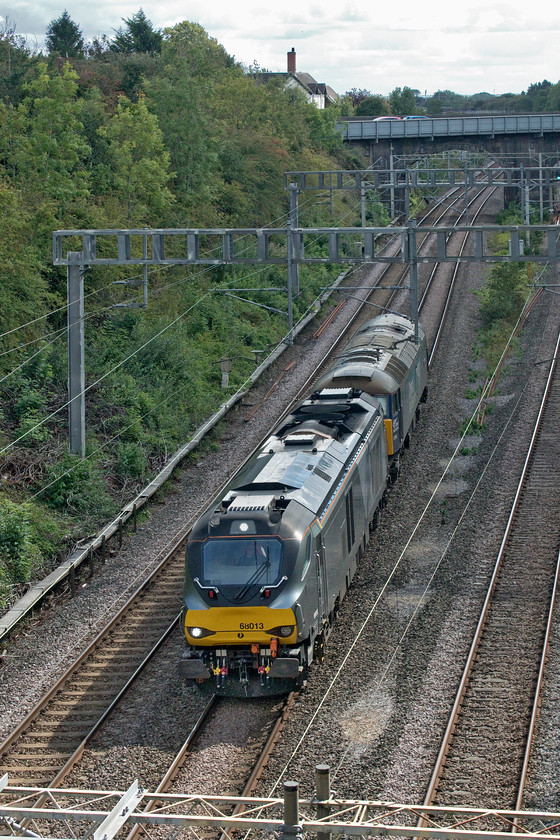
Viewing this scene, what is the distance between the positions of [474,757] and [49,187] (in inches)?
1012

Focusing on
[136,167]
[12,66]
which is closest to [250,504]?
[136,167]

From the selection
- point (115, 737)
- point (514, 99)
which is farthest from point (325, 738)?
point (514, 99)

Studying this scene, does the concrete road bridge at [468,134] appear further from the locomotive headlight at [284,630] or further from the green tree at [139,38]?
the locomotive headlight at [284,630]

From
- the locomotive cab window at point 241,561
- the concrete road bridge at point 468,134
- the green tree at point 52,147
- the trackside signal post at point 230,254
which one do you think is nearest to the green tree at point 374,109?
the concrete road bridge at point 468,134

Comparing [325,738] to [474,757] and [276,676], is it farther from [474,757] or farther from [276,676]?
[474,757]

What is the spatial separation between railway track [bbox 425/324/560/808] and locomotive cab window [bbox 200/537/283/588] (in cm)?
349

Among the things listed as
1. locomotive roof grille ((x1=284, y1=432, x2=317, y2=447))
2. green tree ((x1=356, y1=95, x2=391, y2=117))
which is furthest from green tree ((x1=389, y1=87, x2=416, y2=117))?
locomotive roof grille ((x1=284, y1=432, x2=317, y2=447))

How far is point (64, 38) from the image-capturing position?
66.8 m

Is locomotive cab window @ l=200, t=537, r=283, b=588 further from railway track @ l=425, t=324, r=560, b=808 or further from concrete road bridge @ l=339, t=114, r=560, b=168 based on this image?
concrete road bridge @ l=339, t=114, r=560, b=168

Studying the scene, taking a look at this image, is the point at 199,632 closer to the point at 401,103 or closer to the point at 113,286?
the point at 113,286

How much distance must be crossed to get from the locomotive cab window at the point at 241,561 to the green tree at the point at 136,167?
25650 mm

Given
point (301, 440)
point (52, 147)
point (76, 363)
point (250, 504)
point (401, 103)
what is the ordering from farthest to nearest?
point (401, 103) < point (52, 147) < point (76, 363) < point (301, 440) < point (250, 504)

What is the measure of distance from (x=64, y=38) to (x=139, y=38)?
6.07 meters

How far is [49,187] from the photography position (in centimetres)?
3344
